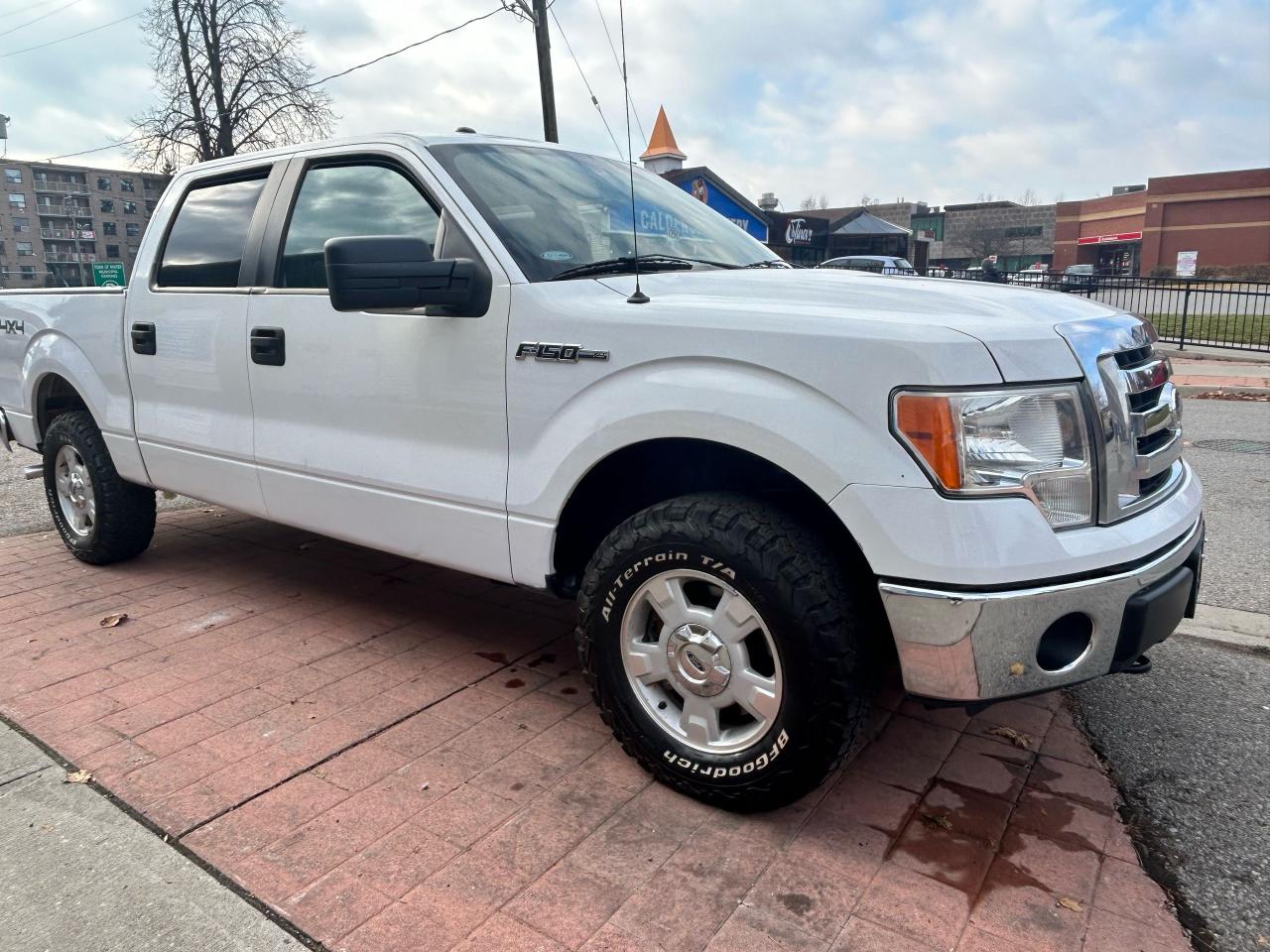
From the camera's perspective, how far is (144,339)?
4.20m

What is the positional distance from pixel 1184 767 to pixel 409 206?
10.2 feet

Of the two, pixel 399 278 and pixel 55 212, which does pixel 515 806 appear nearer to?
pixel 399 278

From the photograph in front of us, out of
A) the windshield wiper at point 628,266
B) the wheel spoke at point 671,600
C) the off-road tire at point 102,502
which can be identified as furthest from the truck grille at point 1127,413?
the off-road tire at point 102,502

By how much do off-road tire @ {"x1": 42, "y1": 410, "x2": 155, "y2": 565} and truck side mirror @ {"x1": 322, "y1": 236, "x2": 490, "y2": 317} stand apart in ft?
8.67

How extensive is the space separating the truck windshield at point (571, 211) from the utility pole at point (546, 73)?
38.1 feet

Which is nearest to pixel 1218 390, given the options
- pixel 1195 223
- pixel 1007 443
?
Answer: pixel 1007 443

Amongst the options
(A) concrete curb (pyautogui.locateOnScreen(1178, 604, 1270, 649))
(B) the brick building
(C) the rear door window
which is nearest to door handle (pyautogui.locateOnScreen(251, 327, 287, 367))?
(C) the rear door window

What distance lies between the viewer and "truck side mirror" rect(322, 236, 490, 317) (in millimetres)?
2691

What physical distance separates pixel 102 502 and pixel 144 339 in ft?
3.29

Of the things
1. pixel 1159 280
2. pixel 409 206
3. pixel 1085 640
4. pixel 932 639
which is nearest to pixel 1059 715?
pixel 1085 640

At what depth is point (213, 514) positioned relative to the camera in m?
6.20

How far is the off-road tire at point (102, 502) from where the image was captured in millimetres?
4652

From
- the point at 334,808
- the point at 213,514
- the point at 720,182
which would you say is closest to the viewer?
the point at 334,808

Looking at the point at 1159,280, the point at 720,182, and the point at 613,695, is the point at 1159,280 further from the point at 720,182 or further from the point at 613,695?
the point at 613,695
